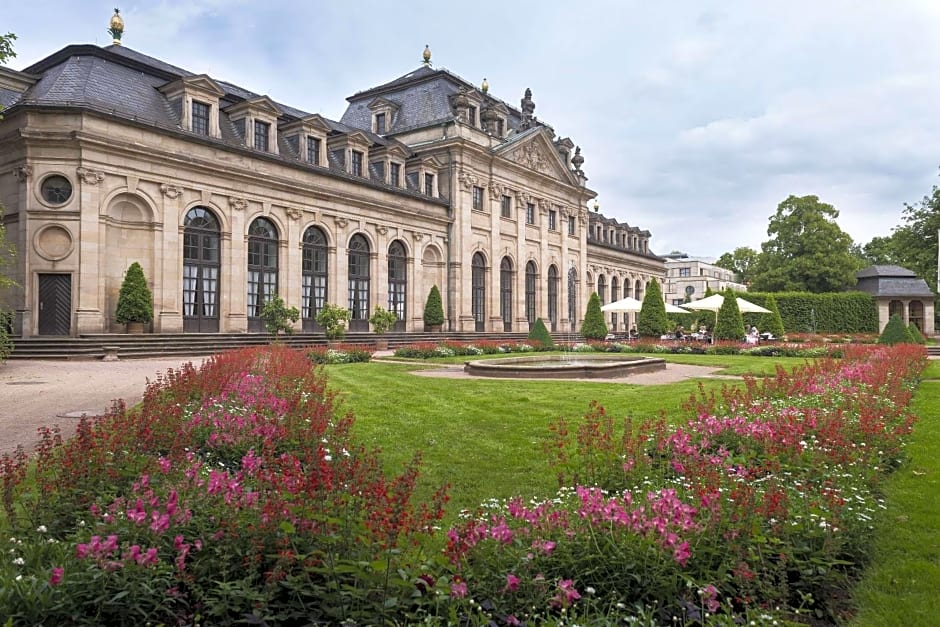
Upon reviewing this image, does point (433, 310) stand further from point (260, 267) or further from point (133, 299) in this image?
point (133, 299)

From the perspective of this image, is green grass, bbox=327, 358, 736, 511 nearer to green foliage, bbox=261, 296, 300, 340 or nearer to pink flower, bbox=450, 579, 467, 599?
pink flower, bbox=450, 579, 467, 599

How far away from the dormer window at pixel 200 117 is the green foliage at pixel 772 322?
3322cm

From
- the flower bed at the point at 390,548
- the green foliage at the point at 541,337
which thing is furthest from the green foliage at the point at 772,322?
the flower bed at the point at 390,548

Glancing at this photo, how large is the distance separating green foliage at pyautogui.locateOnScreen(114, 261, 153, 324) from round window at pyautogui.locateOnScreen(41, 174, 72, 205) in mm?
3609

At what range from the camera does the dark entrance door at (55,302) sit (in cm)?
2473

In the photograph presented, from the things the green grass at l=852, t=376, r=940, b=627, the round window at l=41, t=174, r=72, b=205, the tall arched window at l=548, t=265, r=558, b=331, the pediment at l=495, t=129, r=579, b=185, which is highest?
the pediment at l=495, t=129, r=579, b=185

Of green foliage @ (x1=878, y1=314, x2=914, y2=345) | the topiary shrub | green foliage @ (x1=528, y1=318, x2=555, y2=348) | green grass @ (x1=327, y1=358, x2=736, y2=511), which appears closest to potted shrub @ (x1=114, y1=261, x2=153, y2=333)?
green grass @ (x1=327, y1=358, x2=736, y2=511)

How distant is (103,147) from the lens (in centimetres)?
2512

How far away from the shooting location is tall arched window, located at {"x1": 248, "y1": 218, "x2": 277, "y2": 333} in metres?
31.1

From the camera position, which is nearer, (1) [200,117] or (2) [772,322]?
(1) [200,117]

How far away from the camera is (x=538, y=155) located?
48406mm

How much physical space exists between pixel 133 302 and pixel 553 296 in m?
33.5

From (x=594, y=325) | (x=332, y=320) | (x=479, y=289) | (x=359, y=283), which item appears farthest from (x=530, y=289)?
(x=332, y=320)

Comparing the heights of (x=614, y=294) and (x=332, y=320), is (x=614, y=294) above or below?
above
